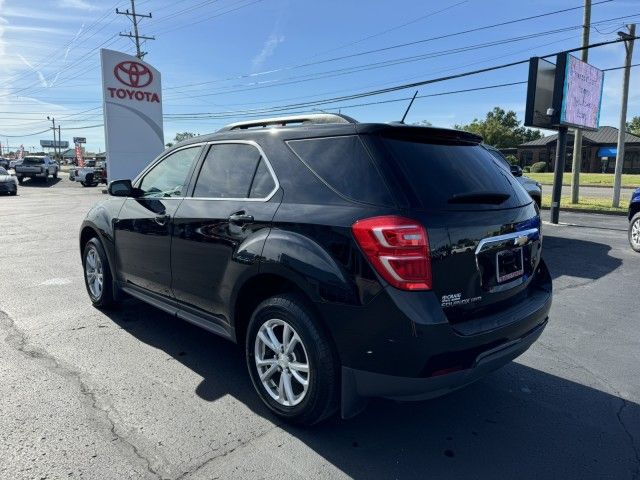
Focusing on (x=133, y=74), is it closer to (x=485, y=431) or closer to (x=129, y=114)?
(x=129, y=114)

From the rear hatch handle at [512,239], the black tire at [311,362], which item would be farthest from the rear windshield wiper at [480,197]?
the black tire at [311,362]

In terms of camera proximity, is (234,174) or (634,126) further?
(634,126)

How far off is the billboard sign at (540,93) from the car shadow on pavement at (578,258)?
208 inches

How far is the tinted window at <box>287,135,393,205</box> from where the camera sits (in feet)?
8.57

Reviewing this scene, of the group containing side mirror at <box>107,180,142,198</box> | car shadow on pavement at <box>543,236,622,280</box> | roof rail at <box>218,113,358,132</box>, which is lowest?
car shadow on pavement at <box>543,236,622,280</box>

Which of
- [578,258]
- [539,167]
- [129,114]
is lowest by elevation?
[578,258]

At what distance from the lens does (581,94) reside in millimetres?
15461

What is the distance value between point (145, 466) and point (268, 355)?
3.04ft

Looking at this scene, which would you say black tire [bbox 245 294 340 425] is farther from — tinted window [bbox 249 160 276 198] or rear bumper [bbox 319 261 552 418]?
tinted window [bbox 249 160 276 198]

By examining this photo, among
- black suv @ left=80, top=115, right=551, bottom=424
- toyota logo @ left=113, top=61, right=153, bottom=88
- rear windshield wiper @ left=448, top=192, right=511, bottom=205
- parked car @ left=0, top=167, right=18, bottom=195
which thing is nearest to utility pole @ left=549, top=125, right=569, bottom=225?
black suv @ left=80, top=115, right=551, bottom=424

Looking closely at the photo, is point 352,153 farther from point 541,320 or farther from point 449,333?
point 541,320

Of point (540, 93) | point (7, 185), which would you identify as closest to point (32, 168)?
point (7, 185)

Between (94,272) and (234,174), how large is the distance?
2699 millimetres

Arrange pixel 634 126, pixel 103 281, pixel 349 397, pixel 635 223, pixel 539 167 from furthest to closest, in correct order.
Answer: pixel 634 126
pixel 539 167
pixel 635 223
pixel 103 281
pixel 349 397
